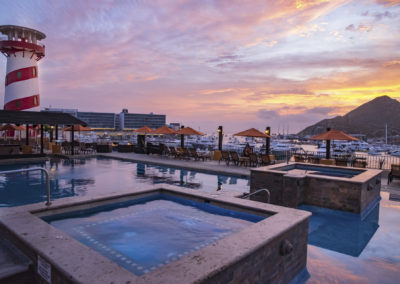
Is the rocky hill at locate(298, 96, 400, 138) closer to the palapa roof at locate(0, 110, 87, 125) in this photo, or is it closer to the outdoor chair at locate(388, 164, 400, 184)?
the outdoor chair at locate(388, 164, 400, 184)

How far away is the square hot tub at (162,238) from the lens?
8.52ft

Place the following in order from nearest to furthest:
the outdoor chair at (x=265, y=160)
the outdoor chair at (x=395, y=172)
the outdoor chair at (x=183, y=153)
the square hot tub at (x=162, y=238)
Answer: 1. the square hot tub at (x=162, y=238)
2. the outdoor chair at (x=395, y=172)
3. the outdoor chair at (x=265, y=160)
4. the outdoor chair at (x=183, y=153)

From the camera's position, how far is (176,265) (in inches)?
103

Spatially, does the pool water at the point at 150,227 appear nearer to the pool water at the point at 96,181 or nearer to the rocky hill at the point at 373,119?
the pool water at the point at 96,181

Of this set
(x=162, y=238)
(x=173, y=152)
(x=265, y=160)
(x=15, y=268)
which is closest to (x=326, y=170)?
(x=265, y=160)

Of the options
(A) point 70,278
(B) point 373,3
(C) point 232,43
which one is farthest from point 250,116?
(A) point 70,278

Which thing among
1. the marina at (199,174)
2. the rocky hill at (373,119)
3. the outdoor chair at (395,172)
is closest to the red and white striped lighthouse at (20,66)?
the marina at (199,174)

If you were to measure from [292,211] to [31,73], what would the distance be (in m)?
25.9

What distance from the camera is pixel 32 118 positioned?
55.2 ft

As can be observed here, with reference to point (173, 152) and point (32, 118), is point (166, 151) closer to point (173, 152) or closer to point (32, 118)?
point (173, 152)

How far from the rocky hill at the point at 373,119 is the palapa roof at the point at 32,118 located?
88.2 metres

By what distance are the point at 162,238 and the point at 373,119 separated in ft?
384

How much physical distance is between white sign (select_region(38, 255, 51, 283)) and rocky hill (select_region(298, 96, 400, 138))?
97159 mm

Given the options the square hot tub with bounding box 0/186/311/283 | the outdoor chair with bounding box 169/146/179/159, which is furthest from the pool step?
the outdoor chair with bounding box 169/146/179/159
